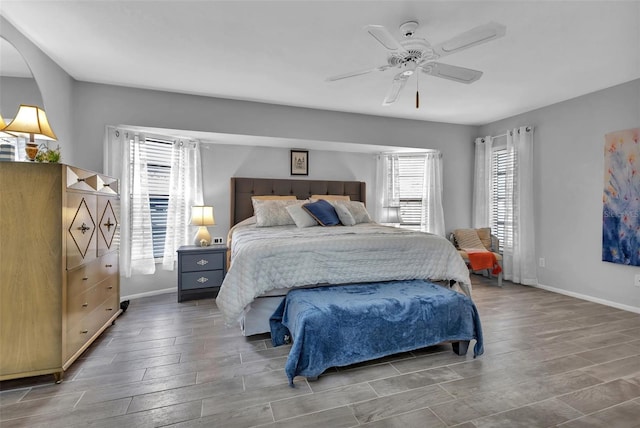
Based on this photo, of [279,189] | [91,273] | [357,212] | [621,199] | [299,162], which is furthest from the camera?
[299,162]

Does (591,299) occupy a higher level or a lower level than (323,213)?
lower

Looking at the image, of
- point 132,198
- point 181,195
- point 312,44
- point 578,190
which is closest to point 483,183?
point 578,190

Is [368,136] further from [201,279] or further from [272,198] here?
[201,279]

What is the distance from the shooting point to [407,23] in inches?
84.8

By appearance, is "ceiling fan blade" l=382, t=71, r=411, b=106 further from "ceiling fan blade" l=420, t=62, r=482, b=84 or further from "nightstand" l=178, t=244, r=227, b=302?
"nightstand" l=178, t=244, r=227, b=302

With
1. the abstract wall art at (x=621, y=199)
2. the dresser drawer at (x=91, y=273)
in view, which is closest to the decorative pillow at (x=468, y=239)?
the abstract wall art at (x=621, y=199)

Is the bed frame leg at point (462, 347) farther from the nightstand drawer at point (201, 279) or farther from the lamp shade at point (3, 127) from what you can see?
the lamp shade at point (3, 127)

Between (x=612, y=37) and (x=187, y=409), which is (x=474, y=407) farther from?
(x=612, y=37)

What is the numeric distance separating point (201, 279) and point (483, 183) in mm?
4545

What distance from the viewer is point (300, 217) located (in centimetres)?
369

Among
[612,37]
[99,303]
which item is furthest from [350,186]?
[99,303]

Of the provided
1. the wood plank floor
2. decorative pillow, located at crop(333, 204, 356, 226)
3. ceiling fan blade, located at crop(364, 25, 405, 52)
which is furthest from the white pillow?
ceiling fan blade, located at crop(364, 25, 405, 52)

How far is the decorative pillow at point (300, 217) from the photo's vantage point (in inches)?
144

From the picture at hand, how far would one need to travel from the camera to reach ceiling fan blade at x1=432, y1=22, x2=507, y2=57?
1701 millimetres
